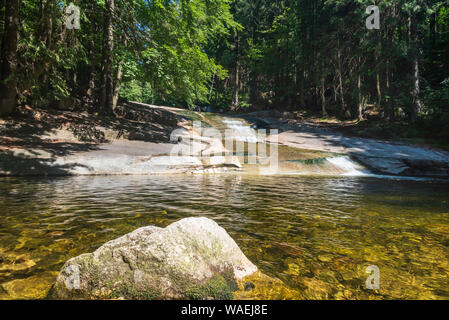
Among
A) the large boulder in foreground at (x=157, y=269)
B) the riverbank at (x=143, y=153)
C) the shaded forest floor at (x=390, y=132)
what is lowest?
the large boulder in foreground at (x=157, y=269)

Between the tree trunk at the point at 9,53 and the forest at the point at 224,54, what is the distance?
0.12 ft

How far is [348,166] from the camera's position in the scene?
559 inches

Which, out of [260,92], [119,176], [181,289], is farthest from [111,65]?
[260,92]

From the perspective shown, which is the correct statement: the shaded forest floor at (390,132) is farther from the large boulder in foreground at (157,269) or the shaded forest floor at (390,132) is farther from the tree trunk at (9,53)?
the tree trunk at (9,53)

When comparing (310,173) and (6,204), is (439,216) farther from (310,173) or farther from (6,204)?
(6,204)

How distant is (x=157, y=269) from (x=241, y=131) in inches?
843

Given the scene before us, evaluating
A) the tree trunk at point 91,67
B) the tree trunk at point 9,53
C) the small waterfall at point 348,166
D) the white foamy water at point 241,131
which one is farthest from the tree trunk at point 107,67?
the small waterfall at point 348,166

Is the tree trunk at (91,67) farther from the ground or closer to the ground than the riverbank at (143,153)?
farther from the ground

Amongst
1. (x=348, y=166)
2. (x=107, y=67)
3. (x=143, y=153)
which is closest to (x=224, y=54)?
(x=107, y=67)

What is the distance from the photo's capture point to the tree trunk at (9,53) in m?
9.47

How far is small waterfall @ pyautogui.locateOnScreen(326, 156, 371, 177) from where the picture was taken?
43.9ft

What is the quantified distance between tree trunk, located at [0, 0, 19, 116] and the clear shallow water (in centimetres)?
554

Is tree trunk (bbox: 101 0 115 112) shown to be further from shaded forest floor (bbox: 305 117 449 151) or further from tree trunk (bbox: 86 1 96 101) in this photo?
shaded forest floor (bbox: 305 117 449 151)

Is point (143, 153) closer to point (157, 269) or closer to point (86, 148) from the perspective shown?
point (86, 148)
